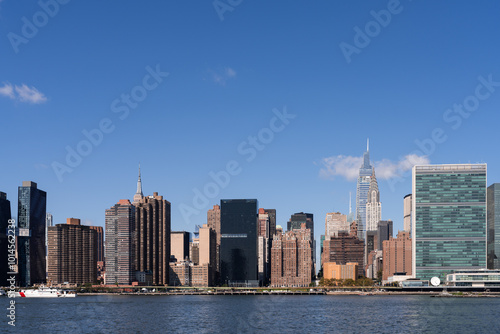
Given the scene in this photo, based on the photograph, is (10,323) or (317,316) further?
(317,316)

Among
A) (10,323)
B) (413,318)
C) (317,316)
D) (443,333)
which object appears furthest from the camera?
(317,316)

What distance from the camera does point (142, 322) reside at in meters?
138

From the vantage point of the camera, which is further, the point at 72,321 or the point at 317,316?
the point at 317,316

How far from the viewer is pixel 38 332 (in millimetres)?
115938

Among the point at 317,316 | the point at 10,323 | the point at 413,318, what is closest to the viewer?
the point at 10,323

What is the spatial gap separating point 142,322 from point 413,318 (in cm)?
5801

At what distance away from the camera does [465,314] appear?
156m

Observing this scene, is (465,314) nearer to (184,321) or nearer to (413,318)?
(413,318)

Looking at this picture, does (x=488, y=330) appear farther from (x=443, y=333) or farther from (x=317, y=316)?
(x=317, y=316)

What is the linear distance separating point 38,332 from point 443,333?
231 ft

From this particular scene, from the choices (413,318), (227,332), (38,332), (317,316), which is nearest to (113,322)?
(38,332)

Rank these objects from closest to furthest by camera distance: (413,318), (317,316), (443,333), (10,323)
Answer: (443,333) < (10,323) < (413,318) < (317,316)

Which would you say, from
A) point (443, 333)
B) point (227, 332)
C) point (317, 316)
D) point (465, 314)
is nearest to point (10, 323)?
point (227, 332)

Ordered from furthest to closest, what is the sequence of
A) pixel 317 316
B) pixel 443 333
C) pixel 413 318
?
pixel 317 316
pixel 413 318
pixel 443 333
